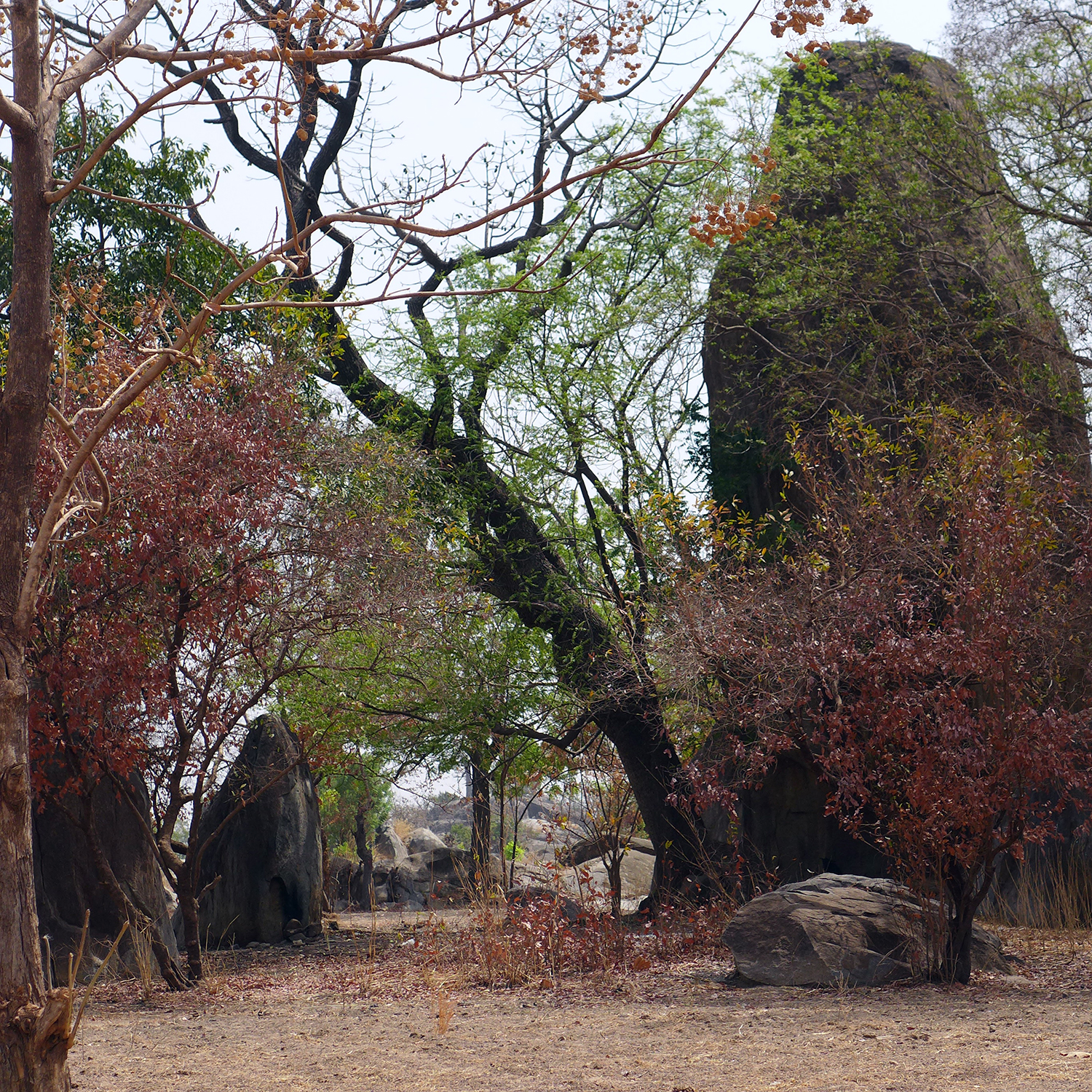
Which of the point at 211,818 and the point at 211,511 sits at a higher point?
the point at 211,511

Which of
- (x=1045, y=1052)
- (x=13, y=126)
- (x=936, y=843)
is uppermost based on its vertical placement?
(x=13, y=126)

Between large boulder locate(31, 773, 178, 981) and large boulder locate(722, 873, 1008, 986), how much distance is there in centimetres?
434

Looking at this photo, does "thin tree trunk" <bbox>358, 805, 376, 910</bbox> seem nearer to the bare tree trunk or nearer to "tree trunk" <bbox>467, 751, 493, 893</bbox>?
"tree trunk" <bbox>467, 751, 493, 893</bbox>

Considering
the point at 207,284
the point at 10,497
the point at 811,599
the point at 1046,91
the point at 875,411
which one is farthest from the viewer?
the point at 207,284

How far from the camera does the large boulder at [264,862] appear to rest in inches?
429

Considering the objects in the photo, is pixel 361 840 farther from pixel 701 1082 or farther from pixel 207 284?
pixel 701 1082

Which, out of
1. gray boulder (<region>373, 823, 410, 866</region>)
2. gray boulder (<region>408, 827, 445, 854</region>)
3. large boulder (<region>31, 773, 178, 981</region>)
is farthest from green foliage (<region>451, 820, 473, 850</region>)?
large boulder (<region>31, 773, 178, 981</region>)

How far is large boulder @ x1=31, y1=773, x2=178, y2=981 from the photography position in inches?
316

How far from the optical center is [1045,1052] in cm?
458

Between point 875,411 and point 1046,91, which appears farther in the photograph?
point 875,411

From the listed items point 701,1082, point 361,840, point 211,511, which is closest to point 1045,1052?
point 701,1082

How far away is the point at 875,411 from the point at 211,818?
8342 millimetres

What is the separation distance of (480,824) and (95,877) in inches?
205

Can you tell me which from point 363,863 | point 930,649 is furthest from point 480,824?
point 363,863
